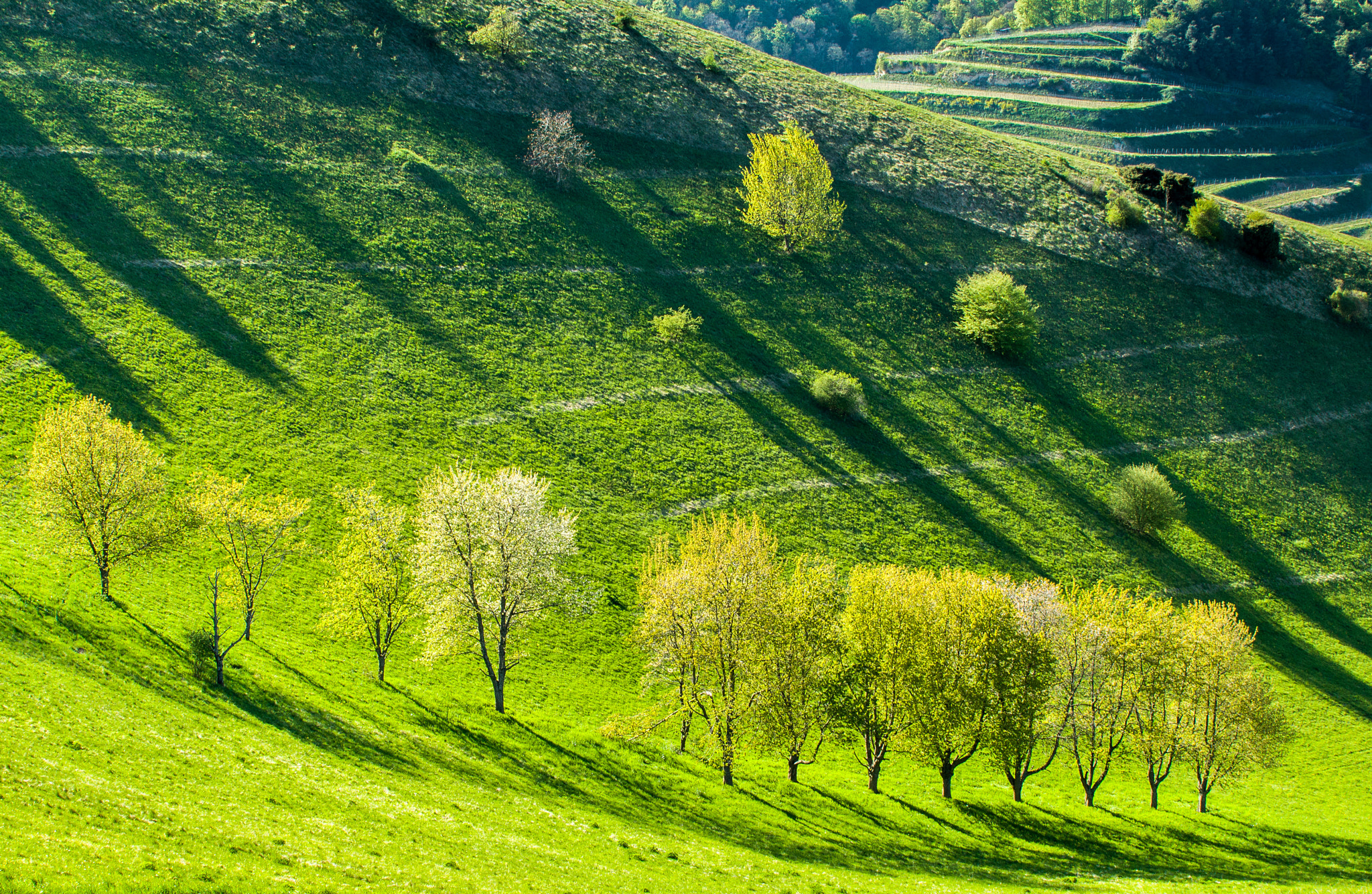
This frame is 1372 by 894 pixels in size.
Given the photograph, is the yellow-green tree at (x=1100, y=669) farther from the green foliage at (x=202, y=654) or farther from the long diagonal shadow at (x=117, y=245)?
the long diagonal shadow at (x=117, y=245)

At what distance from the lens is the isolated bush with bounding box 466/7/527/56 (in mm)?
97938

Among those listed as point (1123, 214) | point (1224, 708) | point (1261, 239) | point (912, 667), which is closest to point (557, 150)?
point (912, 667)

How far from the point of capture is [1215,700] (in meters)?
47.8

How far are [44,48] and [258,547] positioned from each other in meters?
65.2

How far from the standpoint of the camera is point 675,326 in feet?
245

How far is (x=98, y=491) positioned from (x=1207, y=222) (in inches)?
4394

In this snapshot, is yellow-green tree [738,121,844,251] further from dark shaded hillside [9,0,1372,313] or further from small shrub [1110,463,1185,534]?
small shrub [1110,463,1185,534]

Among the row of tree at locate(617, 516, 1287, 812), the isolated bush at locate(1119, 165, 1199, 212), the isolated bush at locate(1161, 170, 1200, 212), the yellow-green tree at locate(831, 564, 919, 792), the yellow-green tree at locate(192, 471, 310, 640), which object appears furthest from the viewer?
the isolated bush at locate(1119, 165, 1199, 212)

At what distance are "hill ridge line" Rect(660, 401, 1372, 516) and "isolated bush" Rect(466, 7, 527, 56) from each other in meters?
65.8

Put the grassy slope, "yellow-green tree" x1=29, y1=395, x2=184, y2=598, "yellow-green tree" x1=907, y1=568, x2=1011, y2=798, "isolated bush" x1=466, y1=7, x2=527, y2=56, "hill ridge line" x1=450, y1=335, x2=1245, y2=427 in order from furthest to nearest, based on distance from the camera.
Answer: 1. "isolated bush" x1=466, y1=7, x2=527, y2=56
2. "hill ridge line" x1=450, y1=335, x2=1245, y2=427
3. "yellow-green tree" x1=907, y1=568, x2=1011, y2=798
4. "yellow-green tree" x1=29, y1=395, x2=184, y2=598
5. the grassy slope

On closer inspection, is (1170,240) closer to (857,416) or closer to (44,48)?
(857,416)

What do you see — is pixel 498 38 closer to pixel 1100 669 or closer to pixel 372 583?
pixel 372 583

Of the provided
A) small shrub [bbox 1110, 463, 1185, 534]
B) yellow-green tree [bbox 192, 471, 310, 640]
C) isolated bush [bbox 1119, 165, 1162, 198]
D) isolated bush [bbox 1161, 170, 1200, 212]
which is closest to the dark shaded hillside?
isolated bush [bbox 1119, 165, 1162, 198]

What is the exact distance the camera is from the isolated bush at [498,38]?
97.9 m
